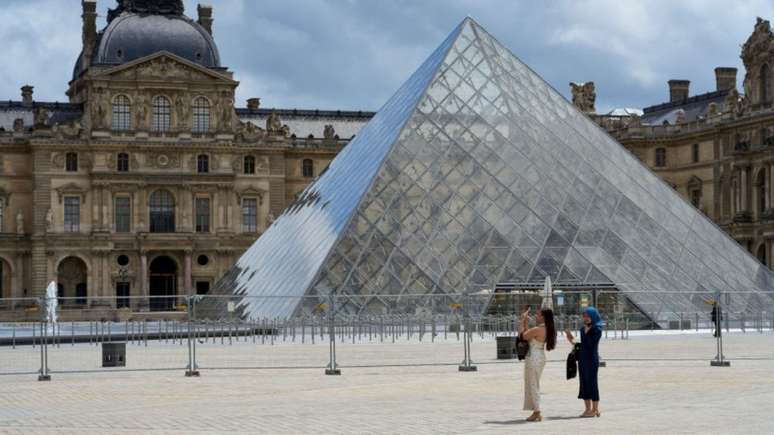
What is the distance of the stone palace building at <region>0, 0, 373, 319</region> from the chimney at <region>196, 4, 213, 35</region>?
20.7ft

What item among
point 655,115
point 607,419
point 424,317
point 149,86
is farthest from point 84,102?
point 607,419

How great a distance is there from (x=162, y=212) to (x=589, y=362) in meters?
62.1

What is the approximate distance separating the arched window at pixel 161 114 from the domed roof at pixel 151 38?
2482 mm

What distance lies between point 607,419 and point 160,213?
62.7m

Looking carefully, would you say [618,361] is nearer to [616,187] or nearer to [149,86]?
[616,187]

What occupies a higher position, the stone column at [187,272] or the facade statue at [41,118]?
the facade statue at [41,118]

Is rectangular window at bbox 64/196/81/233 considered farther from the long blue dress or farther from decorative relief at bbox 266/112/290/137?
the long blue dress

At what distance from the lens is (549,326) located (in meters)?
16.0

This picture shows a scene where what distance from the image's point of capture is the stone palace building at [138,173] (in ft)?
245

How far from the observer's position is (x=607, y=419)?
49.8 feet

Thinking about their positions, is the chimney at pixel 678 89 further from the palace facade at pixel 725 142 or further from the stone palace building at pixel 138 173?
the stone palace building at pixel 138 173

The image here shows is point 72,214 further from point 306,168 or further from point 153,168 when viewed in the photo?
point 306,168

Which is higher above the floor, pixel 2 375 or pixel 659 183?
pixel 659 183

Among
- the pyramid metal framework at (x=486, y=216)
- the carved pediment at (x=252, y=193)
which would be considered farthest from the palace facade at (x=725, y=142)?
the pyramid metal framework at (x=486, y=216)
